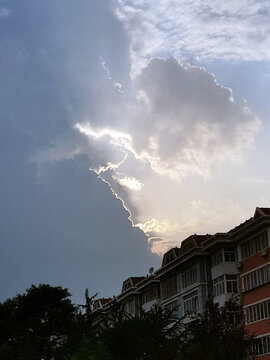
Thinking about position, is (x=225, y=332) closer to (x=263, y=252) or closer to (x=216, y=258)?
(x=263, y=252)

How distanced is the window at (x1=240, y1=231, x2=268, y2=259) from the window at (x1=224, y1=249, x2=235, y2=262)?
2852 millimetres

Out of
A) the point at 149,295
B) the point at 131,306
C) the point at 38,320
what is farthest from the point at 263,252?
the point at 131,306

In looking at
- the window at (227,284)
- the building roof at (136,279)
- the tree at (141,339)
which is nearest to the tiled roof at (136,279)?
the building roof at (136,279)

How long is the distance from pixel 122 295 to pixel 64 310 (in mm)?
38861

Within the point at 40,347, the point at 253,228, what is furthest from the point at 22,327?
the point at 253,228

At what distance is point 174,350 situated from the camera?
120 feet

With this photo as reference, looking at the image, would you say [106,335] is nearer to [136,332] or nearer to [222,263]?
[136,332]

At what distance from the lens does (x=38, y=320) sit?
248 feet

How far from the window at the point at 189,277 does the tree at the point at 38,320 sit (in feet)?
44.2

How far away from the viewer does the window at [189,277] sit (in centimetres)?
8150

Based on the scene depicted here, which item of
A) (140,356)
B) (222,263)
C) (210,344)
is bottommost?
(140,356)

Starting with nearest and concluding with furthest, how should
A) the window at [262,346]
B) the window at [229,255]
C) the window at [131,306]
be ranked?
the window at [262,346]
the window at [229,255]
the window at [131,306]

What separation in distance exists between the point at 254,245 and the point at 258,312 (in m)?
6.14

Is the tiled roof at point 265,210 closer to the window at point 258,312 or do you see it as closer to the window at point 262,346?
the window at point 258,312
